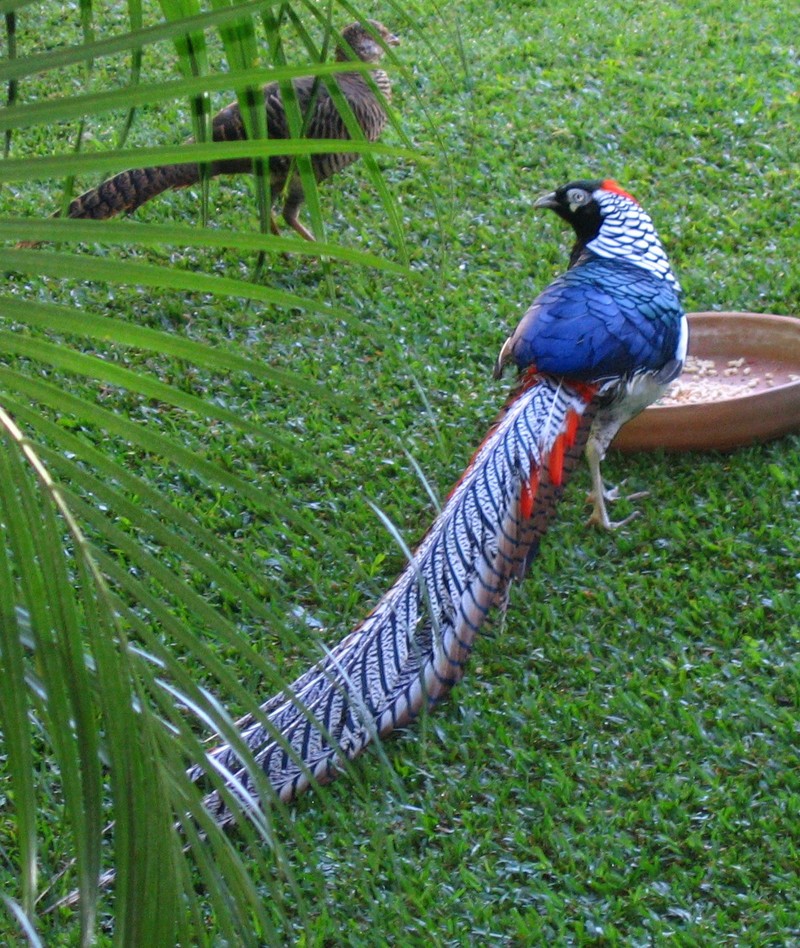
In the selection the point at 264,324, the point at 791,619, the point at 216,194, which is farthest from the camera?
the point at 216,194

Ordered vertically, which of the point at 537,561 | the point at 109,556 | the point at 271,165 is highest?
the point at 271,165

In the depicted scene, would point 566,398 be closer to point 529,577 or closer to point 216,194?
point 529,577

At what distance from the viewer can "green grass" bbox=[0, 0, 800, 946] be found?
279 cm

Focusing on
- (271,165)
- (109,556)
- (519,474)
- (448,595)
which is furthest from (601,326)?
(109,556)

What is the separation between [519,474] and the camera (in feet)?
11.3

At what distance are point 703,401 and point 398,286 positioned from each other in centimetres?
171

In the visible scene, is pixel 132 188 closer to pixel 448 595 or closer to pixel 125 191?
pixel 125 191

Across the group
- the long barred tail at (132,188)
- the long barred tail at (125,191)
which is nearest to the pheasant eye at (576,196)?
the long barred tail at (132,188)

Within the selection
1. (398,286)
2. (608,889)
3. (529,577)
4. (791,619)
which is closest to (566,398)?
(529,577)

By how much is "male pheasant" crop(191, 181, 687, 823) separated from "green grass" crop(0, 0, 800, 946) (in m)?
0.19

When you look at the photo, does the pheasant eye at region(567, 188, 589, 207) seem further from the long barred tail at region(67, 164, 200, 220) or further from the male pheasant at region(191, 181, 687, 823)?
the long barred tail at region(67, 164, 200, 220)

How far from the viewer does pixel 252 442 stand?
15.1 feet

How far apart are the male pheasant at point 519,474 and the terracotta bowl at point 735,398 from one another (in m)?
0.31

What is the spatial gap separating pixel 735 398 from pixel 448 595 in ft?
5.37
